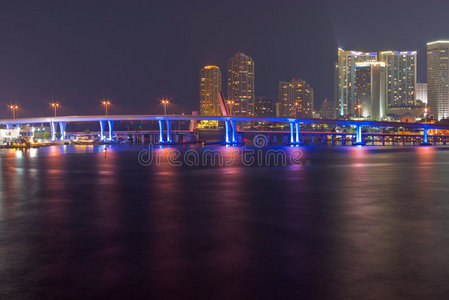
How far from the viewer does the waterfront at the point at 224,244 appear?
24.4ft

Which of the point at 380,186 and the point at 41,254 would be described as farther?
the point at 380,186

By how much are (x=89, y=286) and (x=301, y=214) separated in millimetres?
8796

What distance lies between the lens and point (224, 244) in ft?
33.9

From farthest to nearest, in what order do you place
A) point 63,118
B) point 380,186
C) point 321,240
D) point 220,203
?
point 63,118 → point 380,186 → point 220,203 → point 321,240

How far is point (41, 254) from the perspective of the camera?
9.51 meters

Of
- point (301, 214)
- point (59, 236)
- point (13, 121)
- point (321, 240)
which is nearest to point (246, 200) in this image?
point (301, 214)

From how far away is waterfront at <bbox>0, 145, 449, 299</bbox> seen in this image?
24.4ft

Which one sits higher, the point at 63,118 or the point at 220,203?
the point at 63,118

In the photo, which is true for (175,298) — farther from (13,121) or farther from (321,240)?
(13,121)

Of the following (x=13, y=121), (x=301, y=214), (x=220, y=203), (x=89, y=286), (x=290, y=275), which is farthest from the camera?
(x=13, y=121)
